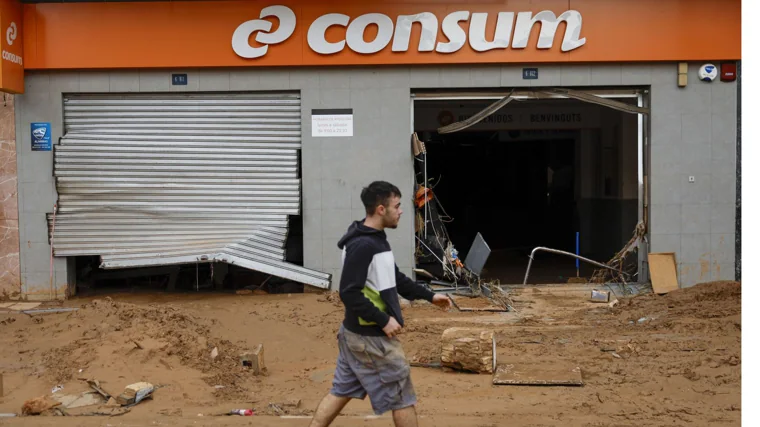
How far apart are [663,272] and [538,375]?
5.12 metres

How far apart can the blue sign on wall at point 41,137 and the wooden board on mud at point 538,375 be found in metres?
7.56

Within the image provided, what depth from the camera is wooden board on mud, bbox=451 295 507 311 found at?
36.2 feet

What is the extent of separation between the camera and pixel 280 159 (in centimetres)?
1188

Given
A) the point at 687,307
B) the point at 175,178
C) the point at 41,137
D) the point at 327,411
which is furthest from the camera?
the point at 175,178

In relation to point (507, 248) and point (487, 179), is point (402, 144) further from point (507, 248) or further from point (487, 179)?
point (487, 179)

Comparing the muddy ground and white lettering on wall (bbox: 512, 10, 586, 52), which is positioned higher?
white lettering on wall (bbox: 512, 10, 586, 52)

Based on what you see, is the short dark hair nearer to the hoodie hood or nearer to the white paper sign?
the hoodie hood

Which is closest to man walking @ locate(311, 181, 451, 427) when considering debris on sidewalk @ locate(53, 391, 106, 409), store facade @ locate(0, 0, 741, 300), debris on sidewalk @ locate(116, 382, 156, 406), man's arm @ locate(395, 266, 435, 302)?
man's arm @ locate(395, 266, 435, 302)

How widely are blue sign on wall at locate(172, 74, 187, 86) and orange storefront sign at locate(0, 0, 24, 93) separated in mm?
2117

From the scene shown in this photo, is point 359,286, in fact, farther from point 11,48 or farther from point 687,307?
point 11,48

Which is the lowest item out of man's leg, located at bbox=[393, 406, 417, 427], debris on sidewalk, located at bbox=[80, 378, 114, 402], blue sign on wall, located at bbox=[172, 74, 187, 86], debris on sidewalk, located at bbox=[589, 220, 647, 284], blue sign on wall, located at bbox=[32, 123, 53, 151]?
debris on sidewalk, located at bbox=[80, 378, 114, 402]

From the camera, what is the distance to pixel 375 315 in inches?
196

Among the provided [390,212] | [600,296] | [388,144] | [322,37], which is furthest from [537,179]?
[390,212]

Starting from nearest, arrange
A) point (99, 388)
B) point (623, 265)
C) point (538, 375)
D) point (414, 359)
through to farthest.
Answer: point (99, 388)
point (538, 375)
point (414, 359)
point (623, 265)
